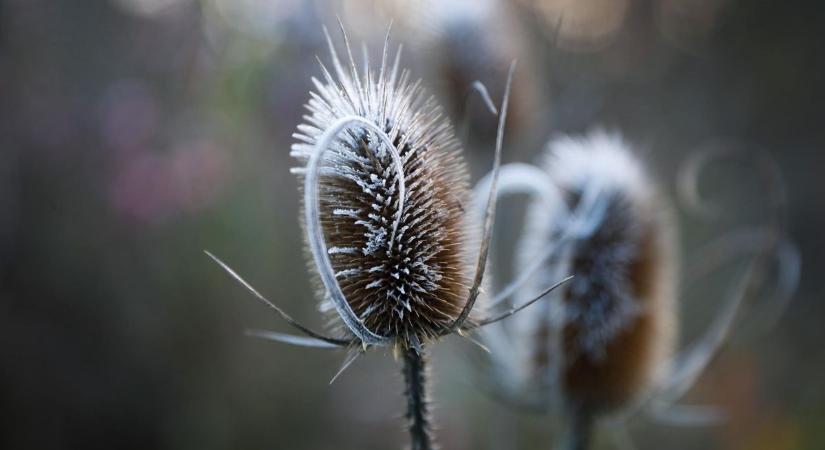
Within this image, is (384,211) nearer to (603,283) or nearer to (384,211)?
(384,211)

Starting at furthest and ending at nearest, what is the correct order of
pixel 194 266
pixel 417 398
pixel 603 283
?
1. pixel 194 266
2. pixel 603 283
3. pixel 417 398

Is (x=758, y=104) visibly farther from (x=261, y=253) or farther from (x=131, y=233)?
(x=131, y=233)

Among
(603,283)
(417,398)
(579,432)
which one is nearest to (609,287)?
(603,283)

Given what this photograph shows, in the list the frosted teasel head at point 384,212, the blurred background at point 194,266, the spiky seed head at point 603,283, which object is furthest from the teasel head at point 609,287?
the blurred background at point 194,266

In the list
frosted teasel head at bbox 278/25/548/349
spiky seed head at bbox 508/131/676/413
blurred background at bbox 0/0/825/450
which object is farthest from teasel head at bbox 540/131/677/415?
blurred background at bbox 0/0/825/450

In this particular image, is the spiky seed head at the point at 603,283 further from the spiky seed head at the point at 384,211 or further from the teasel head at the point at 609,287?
the spiky seed head at the point at 384,211

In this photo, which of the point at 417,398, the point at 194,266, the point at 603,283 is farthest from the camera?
the point at 194,266
